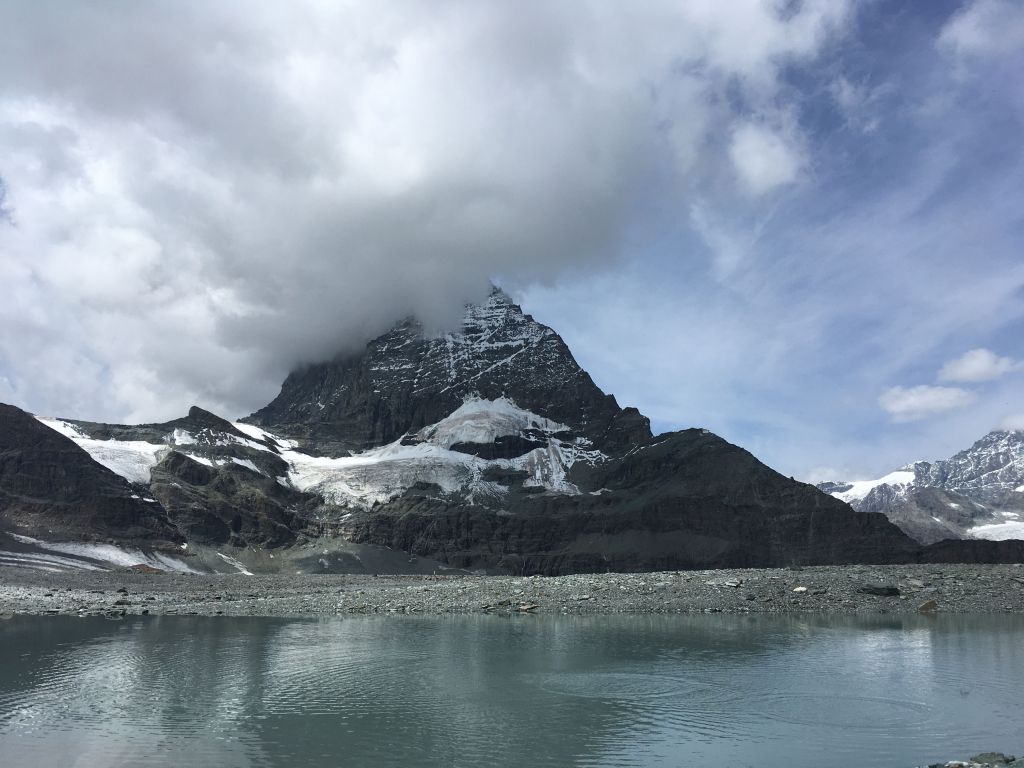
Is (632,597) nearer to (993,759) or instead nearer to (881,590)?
(881,590)

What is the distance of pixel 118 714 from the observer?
1200 inches

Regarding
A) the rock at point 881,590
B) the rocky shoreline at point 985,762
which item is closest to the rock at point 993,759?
the rocky shoreline at point 985,762

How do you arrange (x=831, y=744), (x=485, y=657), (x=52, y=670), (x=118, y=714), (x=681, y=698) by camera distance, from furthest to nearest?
1. (x=485, y=657)
2. (x=52, y=670)
3. (x=681, y=698)
4. (x=118, y=714)
5. (x=831, y=744)

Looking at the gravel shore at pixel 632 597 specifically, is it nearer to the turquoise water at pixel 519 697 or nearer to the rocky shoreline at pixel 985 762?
the turquoise water at pixel 519 697

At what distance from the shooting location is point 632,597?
248 feet

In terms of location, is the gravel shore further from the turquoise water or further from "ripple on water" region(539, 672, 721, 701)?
"ripple on water" region(539, 672, 721, 701)

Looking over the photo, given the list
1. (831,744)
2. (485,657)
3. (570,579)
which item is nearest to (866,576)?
(570,579)

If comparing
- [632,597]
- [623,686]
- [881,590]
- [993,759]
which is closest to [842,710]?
[993,759]

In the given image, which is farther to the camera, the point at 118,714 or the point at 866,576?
the point at 866,576

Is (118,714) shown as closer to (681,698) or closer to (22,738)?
(22,738)

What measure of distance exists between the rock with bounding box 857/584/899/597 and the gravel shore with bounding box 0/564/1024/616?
0.30ft

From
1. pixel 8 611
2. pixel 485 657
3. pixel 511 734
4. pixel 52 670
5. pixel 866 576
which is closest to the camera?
pixel 511 734

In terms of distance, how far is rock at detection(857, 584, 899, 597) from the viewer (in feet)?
236

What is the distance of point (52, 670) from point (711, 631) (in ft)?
134
